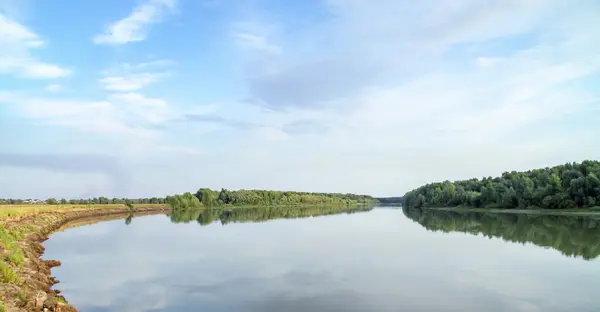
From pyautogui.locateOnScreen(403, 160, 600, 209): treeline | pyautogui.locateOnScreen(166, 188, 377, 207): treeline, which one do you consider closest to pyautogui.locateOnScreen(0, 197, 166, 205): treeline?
pyautogui.locateOnScreen(166, 188, 377, 207): treeline

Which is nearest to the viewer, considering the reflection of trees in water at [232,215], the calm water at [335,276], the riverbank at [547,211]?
the calm water at [335,276]

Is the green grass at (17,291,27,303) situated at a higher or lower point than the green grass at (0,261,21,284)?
lower

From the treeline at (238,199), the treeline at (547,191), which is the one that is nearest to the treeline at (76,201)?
the treeline at (238,199)

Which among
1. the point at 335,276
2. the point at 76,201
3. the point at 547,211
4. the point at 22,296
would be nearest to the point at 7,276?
the point at 22,296

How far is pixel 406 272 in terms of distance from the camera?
738 inches

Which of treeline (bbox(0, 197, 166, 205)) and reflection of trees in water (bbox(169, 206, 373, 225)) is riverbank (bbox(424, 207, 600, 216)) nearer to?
reflection of trees in water (bbox(169, 206, 373, 225))

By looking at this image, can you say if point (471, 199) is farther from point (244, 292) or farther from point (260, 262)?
point (244, 292)

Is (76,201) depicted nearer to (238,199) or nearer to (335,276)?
(238,199)

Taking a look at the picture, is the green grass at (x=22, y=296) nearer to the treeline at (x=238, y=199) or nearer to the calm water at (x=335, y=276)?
the calm water at (x=335, y=276)

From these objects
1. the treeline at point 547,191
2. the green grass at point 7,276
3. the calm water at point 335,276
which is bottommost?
the calm water at point 335,276

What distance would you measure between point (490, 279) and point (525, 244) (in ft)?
46.9

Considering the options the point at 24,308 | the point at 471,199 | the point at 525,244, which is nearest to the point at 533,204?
the point at 471,199

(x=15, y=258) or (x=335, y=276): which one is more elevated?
(x=15, y=258)

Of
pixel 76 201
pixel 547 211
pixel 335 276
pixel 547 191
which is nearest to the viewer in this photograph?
pixel 335 276
